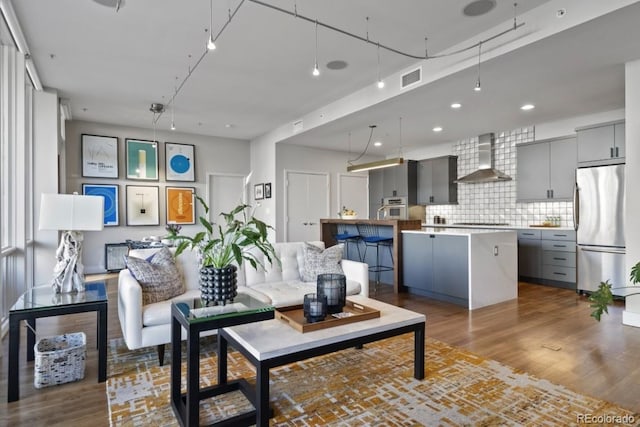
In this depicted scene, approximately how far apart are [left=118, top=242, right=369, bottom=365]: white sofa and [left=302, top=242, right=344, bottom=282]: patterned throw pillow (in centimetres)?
8

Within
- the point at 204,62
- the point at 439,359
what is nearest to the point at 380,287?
the point at 439,359

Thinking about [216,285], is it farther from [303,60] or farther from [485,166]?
[485,166]

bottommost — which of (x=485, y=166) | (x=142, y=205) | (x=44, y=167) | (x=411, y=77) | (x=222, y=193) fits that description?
(x=142, y=205)

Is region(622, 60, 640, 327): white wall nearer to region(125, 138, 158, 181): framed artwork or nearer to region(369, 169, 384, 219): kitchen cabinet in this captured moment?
region(369, 169, 384, 219): kitchen cabinet

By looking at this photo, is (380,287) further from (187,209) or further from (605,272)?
(187,209)

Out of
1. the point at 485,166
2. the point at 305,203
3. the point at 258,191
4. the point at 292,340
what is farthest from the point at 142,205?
the point at 485,166

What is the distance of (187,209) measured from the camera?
780 cm

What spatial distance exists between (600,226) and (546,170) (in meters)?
1.48

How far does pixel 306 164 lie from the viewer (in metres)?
7.98

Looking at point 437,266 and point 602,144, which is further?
point 602,144

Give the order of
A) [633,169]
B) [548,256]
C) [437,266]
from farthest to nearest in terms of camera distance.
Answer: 1. [548,256]
2. [437,266]
3. [633,169]

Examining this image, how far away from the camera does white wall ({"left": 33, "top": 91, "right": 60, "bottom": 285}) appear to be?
4.62 m

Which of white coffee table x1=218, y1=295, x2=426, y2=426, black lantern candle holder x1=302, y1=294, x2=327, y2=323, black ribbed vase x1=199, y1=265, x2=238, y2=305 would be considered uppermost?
black ribbed vase x1=199, y1=265, x2=238, y2=305

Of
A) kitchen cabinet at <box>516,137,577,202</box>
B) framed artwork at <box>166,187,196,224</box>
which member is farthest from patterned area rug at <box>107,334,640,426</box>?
framed artwork at <box>166,187,196,224</box>
